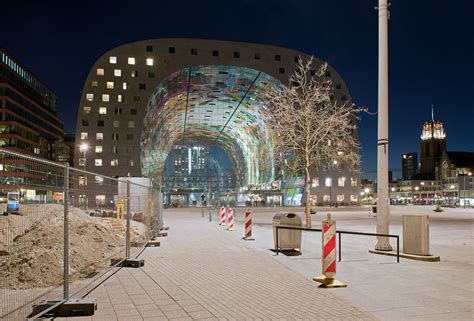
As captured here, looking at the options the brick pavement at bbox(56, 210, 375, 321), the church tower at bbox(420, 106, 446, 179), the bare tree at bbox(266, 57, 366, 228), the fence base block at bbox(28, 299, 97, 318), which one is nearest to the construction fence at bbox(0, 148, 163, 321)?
the fence base block at bbox(28, 299, 97, 318)

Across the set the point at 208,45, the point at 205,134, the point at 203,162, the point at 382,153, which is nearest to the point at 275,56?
the point at 208,45

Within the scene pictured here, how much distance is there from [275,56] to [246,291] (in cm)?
7334

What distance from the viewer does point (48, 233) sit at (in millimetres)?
10508

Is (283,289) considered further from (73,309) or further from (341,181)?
(341,181)

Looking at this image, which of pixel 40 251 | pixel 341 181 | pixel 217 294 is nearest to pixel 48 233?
pixel 40 251

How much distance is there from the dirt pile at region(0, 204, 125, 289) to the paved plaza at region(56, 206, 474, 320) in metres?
1.16

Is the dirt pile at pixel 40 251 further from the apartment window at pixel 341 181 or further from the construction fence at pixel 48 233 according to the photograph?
the apartment window at pixel 341 181

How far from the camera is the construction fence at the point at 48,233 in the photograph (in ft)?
18.5

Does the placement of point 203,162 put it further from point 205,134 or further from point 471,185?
point 471,185

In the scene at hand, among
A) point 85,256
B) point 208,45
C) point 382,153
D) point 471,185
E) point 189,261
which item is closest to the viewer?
point 85,256

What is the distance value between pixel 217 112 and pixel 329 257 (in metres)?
88.2

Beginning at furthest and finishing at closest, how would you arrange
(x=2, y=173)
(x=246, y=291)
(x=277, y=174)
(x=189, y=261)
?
(x=277, y=174) < (x=189, y=261) < (x=246, y=291) < (x=2, y=173)

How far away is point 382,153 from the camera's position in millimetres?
13797

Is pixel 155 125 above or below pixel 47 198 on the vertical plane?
above
